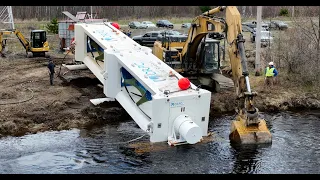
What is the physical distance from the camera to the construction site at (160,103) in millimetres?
11109

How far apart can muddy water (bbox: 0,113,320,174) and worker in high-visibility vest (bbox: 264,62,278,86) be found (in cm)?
442

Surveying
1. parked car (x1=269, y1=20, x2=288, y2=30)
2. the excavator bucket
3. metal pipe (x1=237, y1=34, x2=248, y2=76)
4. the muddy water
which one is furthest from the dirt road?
parked car (x1=269, y1=20, x2=288, y2=30)

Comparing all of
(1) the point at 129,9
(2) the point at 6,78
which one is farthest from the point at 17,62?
(1) the point at 129,9

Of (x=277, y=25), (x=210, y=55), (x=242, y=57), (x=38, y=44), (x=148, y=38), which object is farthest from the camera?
(x=277, y=25)

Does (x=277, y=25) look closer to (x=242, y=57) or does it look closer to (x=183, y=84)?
(x=242, y=57)

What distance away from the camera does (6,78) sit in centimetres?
1939

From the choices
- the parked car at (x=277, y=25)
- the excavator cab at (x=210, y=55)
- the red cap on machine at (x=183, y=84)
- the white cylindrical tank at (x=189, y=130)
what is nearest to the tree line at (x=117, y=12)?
the parked car at (x=277, y=25)

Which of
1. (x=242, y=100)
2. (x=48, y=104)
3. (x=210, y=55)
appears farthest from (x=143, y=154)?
(x=210, y=55)

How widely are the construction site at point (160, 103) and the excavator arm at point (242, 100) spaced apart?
0.09 feet

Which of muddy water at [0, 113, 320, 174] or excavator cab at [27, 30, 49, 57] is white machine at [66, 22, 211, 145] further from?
excavator cab at [27, 30, 49, 57]

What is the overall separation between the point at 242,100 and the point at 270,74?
5935mm

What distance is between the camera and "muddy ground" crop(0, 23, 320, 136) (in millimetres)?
13961

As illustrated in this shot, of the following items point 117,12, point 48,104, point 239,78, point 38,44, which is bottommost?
point 48,104

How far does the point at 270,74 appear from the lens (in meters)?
17.9
